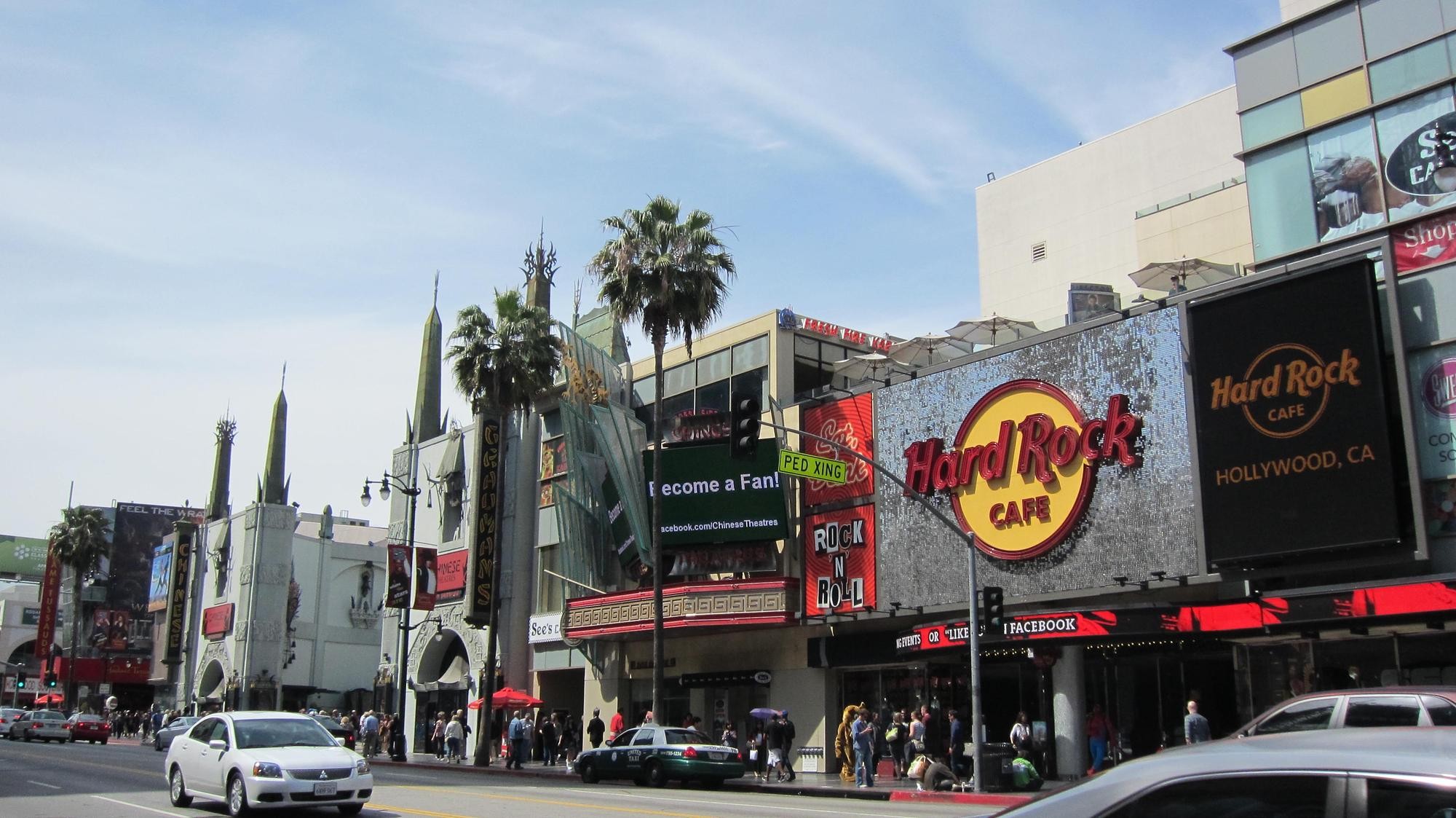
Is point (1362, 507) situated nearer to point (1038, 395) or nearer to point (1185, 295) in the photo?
point (1185, 295)

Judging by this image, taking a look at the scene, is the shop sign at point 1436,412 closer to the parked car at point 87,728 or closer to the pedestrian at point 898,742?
the pedestrian at point 898,742

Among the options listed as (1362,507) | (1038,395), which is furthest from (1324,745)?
(1038,395)

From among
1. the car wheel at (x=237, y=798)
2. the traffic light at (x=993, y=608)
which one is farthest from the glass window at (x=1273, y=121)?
the car wheel at (x=237, y=798)

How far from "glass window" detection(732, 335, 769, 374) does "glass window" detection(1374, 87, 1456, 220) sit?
18474mm

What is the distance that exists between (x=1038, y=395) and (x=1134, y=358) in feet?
9.00

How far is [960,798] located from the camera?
23.9 metres

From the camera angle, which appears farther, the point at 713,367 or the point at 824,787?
the point at 713,367

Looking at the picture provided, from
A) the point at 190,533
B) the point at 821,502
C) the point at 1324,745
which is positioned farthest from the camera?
the point at 190,533

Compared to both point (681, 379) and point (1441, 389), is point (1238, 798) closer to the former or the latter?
point (1441, 389)

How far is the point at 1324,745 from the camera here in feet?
12.3

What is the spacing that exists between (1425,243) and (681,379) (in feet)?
77.8

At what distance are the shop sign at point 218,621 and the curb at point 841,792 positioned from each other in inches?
1713

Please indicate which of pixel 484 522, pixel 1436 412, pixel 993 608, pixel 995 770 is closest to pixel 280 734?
pixel 993 608

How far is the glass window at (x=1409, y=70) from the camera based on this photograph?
24828mm
